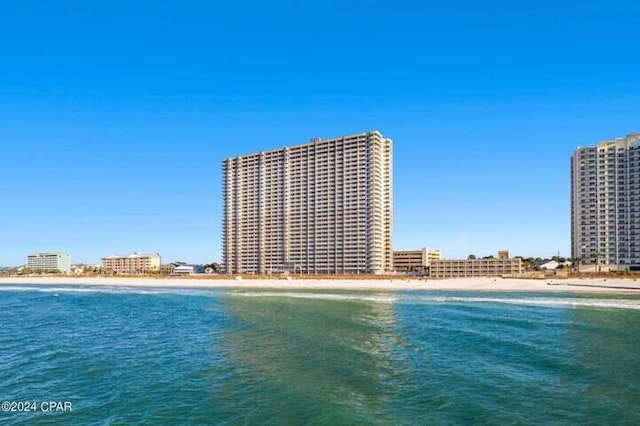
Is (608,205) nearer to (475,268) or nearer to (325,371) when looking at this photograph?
(475,268)

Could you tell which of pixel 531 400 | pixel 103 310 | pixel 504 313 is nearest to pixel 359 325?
pixel 504 313

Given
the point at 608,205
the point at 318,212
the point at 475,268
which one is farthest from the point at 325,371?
the point at 608,205

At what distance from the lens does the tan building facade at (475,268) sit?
154 metres

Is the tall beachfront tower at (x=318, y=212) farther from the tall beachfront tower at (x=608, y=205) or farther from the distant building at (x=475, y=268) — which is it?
the tall beachfront tower at (x=608, y=205)

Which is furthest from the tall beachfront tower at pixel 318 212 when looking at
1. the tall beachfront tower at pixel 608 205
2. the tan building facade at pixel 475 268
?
the tall beachfront tower at pixel 608 205

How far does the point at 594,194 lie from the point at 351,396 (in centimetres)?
16953

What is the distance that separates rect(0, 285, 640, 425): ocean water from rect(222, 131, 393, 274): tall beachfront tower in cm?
12692

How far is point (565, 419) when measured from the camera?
1658cm

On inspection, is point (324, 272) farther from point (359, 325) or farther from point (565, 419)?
point (565, 419)

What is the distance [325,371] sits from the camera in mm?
23609

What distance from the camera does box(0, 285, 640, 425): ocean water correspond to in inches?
684

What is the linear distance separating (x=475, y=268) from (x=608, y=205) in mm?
50508

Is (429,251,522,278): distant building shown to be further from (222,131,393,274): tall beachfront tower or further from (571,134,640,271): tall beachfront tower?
(571,134,640,271): tall beachfront tower

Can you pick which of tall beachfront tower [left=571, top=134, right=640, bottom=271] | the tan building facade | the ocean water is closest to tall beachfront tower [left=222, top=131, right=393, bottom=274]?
the tan building facade
